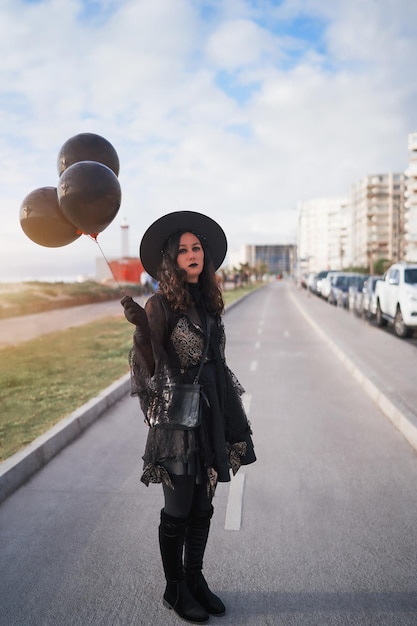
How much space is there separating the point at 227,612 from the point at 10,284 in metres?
30.5

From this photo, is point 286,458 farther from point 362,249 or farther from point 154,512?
point 362,249

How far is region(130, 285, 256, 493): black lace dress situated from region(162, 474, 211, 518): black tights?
0.06 meters

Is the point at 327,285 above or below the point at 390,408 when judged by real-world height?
above

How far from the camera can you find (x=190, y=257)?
2.86 metres

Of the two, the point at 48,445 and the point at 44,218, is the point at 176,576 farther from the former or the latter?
the point at 48,445

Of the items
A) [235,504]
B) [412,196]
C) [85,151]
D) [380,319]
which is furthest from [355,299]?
[412,196]

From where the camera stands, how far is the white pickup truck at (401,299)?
14602 mm

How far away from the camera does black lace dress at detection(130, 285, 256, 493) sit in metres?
2.66

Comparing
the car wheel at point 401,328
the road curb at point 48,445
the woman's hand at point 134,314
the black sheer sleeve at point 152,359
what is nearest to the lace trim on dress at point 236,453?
the black sheer sleeve at point 152,359

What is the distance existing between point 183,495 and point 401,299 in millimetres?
13549

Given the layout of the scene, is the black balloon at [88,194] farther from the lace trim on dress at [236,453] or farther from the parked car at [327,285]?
the parked car at [327,285]

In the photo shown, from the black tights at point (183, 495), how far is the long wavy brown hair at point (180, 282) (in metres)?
0.86

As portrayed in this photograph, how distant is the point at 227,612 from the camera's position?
2.83 meters

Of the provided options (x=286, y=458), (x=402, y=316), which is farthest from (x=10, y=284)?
(x=286, y=458)
